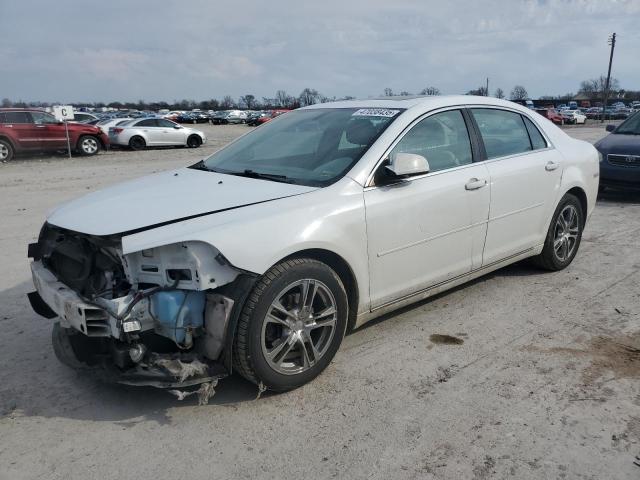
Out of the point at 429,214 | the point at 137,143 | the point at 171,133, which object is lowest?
the point at 137,143

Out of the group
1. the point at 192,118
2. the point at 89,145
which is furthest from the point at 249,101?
the point at 89,145

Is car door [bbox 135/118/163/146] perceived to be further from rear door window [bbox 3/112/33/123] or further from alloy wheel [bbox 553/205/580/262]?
alloy wheel [bbox 553/205/580/262]

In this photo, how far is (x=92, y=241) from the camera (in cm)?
305

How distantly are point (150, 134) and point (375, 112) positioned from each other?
66.1 feet

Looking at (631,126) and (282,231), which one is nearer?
(282,231)

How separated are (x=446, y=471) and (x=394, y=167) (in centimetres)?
181

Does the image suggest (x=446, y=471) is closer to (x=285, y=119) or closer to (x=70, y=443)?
(x=70, y=443)

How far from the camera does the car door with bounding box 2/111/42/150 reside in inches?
689

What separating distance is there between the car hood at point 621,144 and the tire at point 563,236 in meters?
4.32

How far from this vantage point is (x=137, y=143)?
2223cm

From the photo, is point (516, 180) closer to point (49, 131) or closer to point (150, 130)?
point (49, 131)

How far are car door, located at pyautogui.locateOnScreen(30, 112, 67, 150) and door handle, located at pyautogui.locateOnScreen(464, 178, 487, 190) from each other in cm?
1762

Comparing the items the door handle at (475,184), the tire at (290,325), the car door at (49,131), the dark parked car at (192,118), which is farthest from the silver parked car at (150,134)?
the dark parked car at (192,118)

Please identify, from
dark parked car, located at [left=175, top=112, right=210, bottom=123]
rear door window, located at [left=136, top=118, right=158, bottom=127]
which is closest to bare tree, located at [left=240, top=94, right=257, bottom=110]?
dark parked car, located at [left=175, top=112, right=210, bottom=123]
